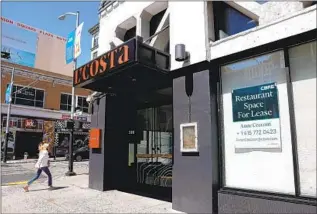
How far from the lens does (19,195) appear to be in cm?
957

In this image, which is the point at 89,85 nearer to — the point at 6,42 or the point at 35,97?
the point at 35,97

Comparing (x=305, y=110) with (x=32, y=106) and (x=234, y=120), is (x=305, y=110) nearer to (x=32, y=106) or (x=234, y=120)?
(x=234, y=120)

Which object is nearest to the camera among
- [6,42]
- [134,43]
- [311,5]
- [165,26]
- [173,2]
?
[311,5]

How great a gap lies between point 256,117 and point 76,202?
563 centimetres

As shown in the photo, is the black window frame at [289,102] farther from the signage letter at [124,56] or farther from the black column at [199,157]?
the signage letter at [124,56]

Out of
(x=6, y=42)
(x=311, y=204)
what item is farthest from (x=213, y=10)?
(x=6, y=42)

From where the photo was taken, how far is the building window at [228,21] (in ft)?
23.0

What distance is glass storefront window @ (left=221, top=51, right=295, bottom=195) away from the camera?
5.94m

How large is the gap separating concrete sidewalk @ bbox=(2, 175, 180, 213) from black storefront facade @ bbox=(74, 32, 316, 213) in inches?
38.9

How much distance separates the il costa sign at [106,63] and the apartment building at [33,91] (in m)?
19.2

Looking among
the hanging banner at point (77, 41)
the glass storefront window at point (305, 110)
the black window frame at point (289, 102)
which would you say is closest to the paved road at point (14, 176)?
the hanging banner at point (77, 41)

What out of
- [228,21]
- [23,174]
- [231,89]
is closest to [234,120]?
[231,89]

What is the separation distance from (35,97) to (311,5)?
108 ft

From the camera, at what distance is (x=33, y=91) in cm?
3359
